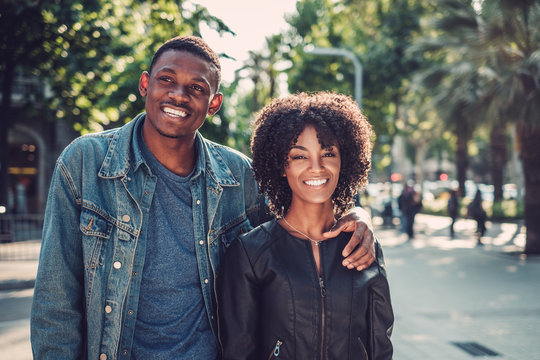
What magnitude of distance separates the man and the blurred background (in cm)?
224

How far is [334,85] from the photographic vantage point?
1966 cm

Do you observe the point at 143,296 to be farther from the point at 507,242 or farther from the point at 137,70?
the point at 507,242

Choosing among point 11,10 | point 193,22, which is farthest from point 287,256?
point 11,10

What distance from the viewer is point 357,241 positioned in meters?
2.25

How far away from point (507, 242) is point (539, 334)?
1006 centimetres

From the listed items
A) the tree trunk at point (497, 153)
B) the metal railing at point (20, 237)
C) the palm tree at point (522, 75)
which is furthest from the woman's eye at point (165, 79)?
the tree trunk at point (497, 153)

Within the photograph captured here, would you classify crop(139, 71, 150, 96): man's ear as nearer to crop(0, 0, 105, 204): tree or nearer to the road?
the road

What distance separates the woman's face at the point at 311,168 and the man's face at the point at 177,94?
0.50 m

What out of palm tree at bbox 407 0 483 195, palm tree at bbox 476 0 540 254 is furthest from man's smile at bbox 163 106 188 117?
palm tree at bbox 407 0 483 195

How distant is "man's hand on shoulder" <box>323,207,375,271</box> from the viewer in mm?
2180

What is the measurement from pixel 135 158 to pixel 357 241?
1.09m

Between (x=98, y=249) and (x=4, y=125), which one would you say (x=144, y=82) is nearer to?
(x=98, y=249)

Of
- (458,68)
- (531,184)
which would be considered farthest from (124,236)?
(458,68)

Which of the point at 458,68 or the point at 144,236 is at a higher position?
the point at 458,68
